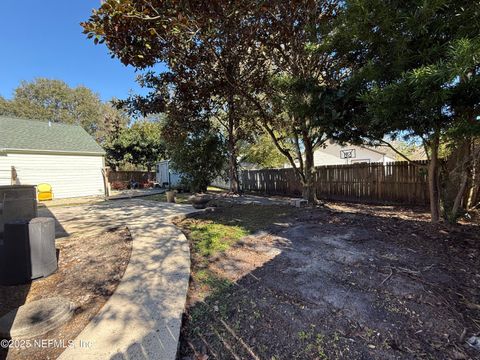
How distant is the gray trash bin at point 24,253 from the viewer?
9.97 ft

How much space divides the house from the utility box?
29.6 ft

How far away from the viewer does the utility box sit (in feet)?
12.0

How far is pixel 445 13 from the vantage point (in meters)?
3.34

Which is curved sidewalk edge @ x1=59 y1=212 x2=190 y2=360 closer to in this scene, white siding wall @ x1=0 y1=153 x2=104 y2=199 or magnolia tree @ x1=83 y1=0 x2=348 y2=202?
magnolia tree @ x1=83 y1=0 x2=348 y2=202

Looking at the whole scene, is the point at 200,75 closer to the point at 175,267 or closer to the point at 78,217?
the point at 78,217

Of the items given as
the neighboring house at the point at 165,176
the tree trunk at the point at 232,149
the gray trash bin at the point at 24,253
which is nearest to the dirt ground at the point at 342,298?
the gray trash bin at the point at 24,253

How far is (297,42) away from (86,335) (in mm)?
7051

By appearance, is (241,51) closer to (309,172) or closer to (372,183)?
(309,172)

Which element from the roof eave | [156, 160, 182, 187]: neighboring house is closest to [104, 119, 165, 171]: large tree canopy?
[156, 160, 182, 187]: neighboring house

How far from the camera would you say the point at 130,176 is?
20.2 metres

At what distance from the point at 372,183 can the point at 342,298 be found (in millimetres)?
7489

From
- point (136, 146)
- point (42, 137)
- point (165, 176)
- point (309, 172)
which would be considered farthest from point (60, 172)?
point (309, 172)

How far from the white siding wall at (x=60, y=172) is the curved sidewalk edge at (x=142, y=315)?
11611mm

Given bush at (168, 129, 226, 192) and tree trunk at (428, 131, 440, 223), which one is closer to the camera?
tree trunk at (428, 131, 440, 223)
